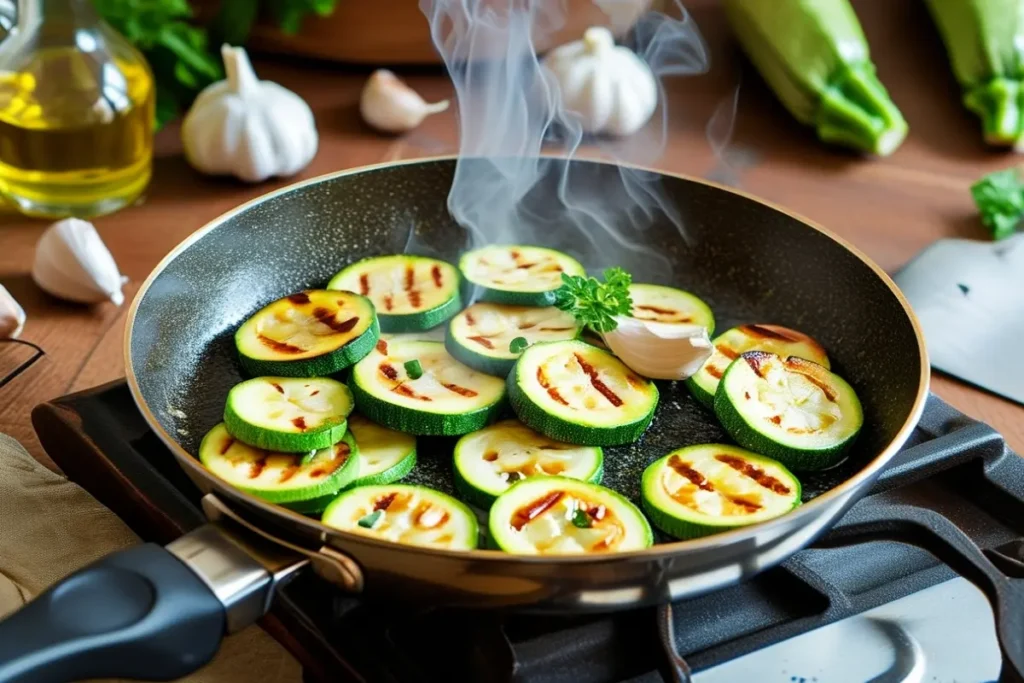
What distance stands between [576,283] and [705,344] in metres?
0.18

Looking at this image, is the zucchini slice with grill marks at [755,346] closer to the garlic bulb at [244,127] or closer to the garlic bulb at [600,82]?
the garlic bulb at [600,82]

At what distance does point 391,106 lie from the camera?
204 centimetres

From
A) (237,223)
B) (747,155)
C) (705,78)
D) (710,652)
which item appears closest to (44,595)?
(710,652)

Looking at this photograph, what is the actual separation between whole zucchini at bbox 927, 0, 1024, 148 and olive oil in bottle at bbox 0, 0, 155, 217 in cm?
154

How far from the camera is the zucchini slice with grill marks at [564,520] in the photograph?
1.01 m

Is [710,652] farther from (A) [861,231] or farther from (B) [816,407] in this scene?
(A) [861,231]

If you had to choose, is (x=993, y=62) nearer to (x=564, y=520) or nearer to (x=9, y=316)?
(x=564, y=520)

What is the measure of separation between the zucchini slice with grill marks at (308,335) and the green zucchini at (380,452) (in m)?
0.08

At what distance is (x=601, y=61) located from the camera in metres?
1.97

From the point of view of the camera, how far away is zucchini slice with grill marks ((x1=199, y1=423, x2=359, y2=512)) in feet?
3.59

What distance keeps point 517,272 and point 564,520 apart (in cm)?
52

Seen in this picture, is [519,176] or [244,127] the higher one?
[519,176]

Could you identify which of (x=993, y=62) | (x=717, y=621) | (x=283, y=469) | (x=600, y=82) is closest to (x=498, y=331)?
(x=283, y=469)

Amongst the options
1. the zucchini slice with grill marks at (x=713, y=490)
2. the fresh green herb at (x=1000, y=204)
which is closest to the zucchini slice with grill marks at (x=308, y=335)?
the zucchini slice with grill marks at (x=713, y=490)
